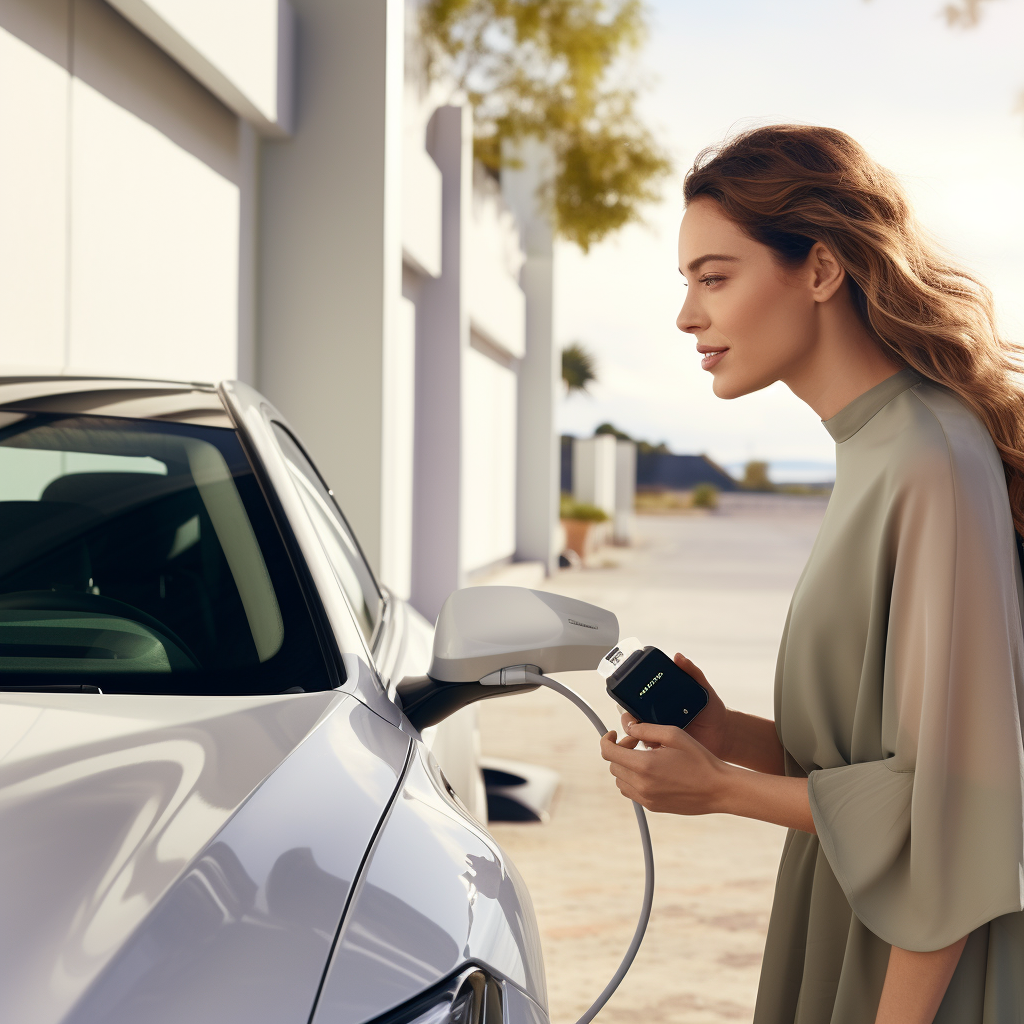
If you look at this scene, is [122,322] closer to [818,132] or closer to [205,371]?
[205,371]

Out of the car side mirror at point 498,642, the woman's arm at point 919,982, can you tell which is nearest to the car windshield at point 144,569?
the car side mirror at point 498,642

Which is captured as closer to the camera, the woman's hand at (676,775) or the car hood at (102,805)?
the car hood at (102,805)

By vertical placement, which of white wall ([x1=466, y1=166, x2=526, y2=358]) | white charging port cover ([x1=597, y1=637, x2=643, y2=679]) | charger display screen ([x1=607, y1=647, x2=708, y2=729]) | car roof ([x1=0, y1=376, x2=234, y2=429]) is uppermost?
white wall ([x1=466, y1=166, x2=526, y2=358])

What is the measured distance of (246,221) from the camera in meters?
5.47

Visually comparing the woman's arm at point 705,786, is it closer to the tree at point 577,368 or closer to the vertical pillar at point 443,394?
the vertical pillar at point 443,394

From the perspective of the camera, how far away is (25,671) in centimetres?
137

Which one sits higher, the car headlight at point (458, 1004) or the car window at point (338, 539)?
the car window at point (338, 539)

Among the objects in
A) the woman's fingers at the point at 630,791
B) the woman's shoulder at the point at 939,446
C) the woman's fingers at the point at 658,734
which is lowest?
the woman's fingers at the point at 630,791

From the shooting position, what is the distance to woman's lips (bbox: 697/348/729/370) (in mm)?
1205

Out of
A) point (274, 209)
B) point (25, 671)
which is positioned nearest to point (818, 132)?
point (25, 671)

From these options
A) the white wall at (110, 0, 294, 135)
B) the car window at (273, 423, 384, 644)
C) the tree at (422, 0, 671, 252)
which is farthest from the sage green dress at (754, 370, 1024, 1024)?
the tree at (422, 0, 671, 252)

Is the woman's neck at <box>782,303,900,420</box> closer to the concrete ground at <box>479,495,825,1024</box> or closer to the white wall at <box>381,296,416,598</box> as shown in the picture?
the concrete ground at <box>479,495,825,1024</box>

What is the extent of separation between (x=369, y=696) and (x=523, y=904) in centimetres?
35

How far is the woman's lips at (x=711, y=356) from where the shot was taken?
1205 millimetres
